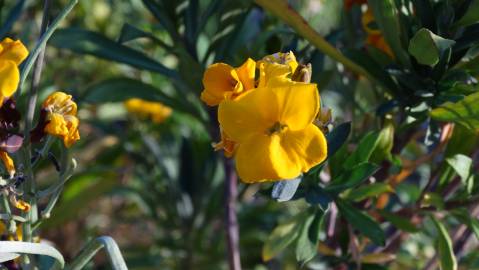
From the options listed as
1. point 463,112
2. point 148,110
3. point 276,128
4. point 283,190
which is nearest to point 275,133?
point 276,128

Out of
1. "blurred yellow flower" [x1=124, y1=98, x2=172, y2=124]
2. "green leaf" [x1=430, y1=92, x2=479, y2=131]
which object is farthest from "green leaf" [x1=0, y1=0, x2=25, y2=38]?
"blurred yellow flower" [x1=124, y1=98, x2=172, y2=124]

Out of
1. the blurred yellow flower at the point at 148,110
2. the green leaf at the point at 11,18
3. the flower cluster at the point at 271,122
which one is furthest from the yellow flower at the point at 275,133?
the blurred yellow flower at the point at 148,110

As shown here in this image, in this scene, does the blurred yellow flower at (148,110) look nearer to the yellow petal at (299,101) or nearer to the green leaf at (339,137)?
the green leaf at (339,137)

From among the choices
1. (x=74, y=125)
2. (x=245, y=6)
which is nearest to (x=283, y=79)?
(x=74, y=125)

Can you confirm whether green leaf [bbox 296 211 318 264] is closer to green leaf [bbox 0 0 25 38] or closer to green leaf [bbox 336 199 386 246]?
green leaf [bbox 336 199 386 246]

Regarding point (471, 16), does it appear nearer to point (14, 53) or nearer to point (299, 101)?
point (299, 101)
